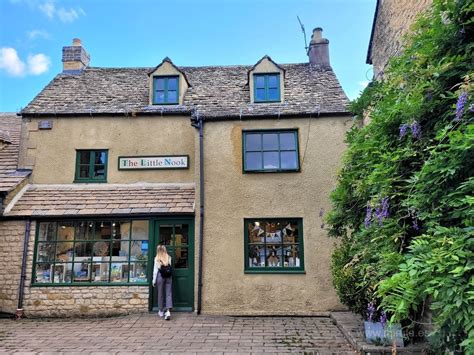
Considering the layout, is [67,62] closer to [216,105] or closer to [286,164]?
[216,105]

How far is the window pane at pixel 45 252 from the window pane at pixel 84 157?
2.65m

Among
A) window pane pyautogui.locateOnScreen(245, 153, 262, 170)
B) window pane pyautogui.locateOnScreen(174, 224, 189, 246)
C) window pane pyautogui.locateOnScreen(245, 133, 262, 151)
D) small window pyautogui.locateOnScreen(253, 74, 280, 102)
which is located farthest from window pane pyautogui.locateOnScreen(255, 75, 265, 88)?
window pane pyautogui.locateOnScreen(174, 224, 189, 246)

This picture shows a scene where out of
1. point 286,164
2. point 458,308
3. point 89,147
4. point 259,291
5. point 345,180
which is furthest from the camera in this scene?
point 89,147

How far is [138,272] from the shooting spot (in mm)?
9352

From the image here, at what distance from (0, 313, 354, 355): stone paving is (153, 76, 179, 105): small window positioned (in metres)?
6.61

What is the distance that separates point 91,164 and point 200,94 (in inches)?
168

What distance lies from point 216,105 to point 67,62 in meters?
6.84

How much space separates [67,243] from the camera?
31.6 feet

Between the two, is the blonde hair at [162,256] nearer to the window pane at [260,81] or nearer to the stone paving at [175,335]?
the stone paving at [175,335]

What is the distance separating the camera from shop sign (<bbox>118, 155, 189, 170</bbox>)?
10336mm

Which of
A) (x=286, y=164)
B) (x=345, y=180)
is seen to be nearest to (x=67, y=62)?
(x=286, y=164)

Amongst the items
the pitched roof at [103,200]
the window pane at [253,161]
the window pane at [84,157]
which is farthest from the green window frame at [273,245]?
the window pane at [84,157]

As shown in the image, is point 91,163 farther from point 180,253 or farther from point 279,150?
point 279,150

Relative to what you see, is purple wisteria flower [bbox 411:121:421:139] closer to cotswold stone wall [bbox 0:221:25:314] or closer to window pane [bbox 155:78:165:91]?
window pane [bbox 155:78:165:91]
